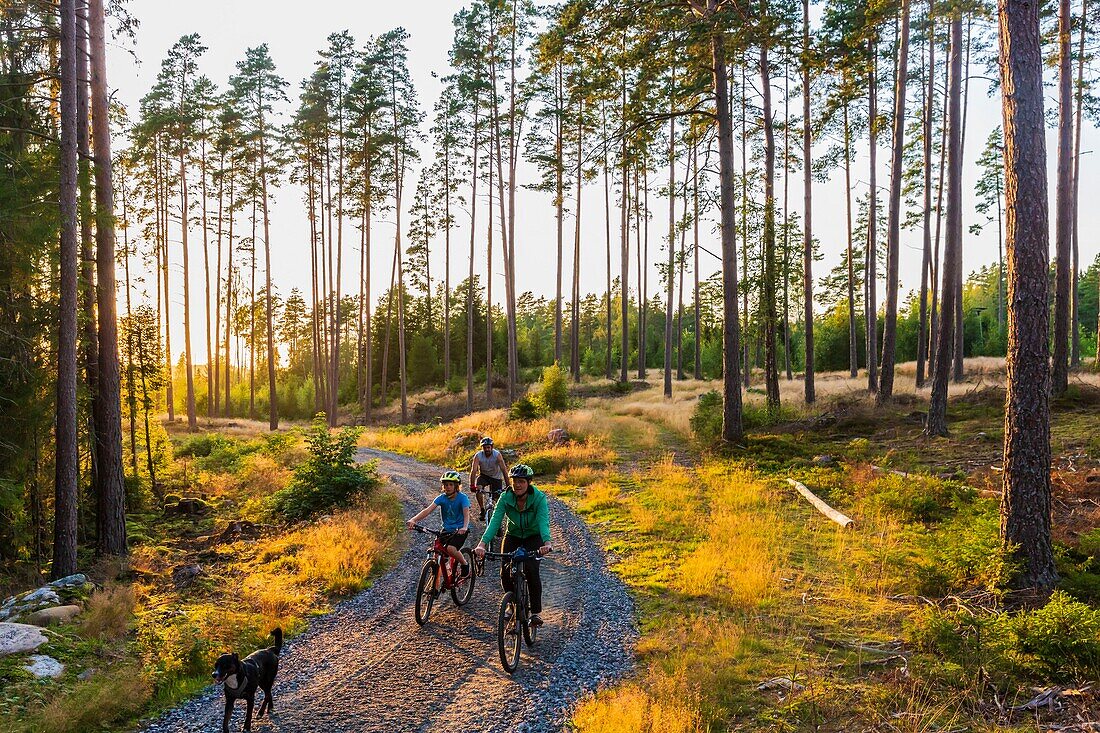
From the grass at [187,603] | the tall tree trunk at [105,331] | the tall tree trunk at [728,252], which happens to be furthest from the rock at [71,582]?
the tall tree trunk at [728,252]

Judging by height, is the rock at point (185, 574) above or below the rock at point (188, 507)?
above

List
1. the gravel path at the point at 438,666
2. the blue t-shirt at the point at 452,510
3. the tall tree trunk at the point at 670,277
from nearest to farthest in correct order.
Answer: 1. the gravel path at the point at 438,666
2. the blue t-shirt at the point at 452,510
3. the tall tree trunk at the point at 670,277

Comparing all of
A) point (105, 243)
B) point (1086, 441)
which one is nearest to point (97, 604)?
point (105, 243)

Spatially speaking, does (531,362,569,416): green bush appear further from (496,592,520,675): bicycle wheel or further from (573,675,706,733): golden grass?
(573,675,706,733): golden grass

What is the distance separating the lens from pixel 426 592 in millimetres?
8648

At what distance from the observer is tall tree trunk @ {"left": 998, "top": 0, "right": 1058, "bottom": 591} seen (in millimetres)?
7012

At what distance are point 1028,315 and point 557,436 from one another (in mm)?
16557

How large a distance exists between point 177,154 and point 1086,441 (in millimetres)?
42264

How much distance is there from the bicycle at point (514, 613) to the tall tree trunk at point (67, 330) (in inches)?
381

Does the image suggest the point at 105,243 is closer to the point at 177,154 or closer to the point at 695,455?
the point at 695,455

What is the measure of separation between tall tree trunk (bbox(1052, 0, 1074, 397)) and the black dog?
20.4m

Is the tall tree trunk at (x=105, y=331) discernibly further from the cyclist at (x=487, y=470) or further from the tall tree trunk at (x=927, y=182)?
the tall tree trunk at (x=927, y=182)

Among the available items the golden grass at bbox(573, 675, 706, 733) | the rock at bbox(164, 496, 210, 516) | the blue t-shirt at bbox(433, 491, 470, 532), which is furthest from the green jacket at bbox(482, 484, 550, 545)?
the rock at bbox(164, 496, 210, 516)

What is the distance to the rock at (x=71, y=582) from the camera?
10.1 metres
